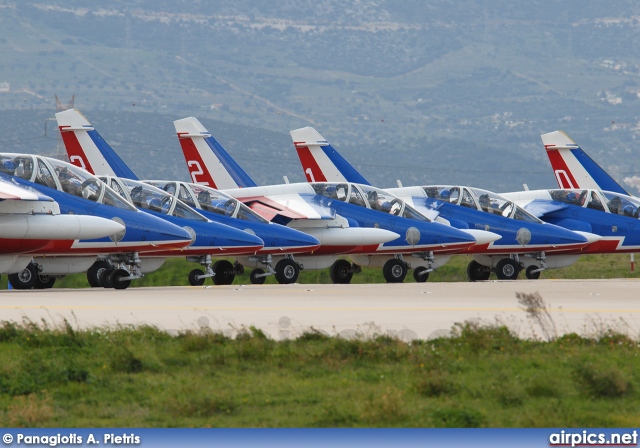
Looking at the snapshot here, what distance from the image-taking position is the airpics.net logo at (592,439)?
1140 centimetres

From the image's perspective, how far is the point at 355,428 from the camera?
12.2 m

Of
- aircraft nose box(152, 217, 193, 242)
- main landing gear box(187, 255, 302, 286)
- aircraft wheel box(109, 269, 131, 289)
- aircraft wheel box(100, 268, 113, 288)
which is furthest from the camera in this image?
main landing gear box(187, 255, 302, 286)

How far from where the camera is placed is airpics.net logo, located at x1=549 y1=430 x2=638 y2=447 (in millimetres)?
11398

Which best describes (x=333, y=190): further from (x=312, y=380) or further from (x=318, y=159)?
(x=312, y=380)

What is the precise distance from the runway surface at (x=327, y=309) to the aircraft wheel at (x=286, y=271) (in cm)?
484

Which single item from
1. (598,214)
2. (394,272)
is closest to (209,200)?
(394,272)

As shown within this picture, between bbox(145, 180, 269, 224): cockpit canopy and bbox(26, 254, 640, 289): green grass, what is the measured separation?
7.51 m

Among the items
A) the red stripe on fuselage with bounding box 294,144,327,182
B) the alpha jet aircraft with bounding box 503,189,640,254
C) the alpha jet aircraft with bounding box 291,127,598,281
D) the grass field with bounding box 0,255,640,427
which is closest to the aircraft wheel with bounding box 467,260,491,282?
the alpha jet aircraft with bounding box 291,127,598,281

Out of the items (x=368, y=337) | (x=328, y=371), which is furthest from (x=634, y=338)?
(x=328, y=371)

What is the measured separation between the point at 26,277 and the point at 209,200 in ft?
21.0

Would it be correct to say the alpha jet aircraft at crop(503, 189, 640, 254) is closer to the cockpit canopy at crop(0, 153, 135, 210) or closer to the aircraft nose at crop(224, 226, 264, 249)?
the aircraft nose at crop(224, 226, 264, 249)

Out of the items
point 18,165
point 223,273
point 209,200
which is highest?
point 18,165

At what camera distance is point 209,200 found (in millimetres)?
35812

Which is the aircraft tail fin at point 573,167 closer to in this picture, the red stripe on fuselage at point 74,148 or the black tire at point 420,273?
the black tire at point 420,273
